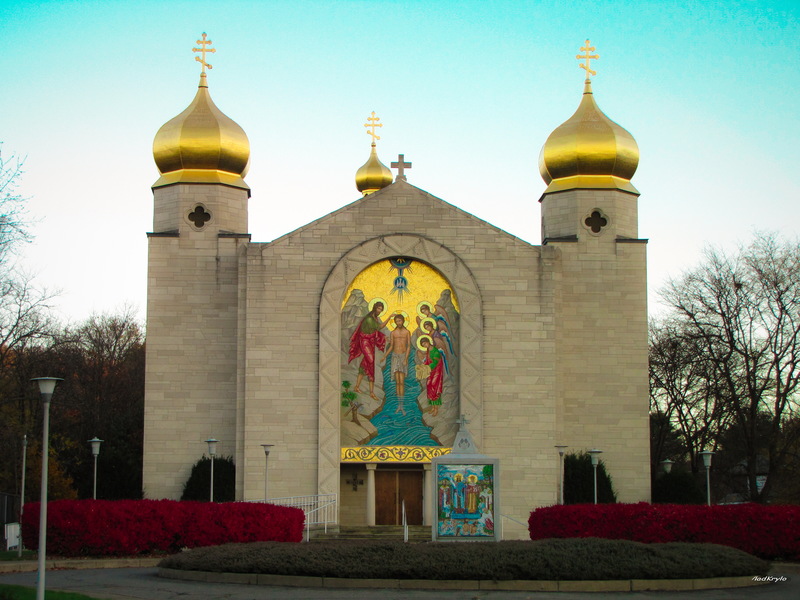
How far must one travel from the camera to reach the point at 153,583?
1836 cm

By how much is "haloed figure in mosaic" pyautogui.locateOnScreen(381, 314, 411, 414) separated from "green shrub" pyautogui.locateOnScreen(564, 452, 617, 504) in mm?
5002

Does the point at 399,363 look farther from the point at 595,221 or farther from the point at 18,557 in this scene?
the point at 18,557

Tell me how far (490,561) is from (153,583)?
5.29 meters

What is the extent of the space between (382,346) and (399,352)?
1.61 feet

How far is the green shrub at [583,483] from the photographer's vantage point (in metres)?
31.6

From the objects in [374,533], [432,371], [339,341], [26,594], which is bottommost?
[374,533]

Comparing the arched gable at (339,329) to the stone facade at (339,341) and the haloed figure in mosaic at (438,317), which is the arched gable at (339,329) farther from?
the haloed figure in mosaic at (438,317)

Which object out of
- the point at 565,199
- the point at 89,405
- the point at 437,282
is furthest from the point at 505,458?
the point at 89,405

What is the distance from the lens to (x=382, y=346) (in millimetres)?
32000

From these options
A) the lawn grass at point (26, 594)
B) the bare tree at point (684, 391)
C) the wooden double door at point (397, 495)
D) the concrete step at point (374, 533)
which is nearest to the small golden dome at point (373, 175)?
the bare tree at point (684, 391)

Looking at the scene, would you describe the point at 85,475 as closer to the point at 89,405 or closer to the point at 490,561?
the point at 89,405

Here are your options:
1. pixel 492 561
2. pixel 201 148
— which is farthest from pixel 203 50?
pixel 492 561

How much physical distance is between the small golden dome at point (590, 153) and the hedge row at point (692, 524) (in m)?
12.2

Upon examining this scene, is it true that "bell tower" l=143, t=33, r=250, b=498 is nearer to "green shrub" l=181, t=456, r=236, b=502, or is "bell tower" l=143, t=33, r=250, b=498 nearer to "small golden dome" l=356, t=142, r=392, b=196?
"green shrub" l=181, t=456, r=236, b=502
